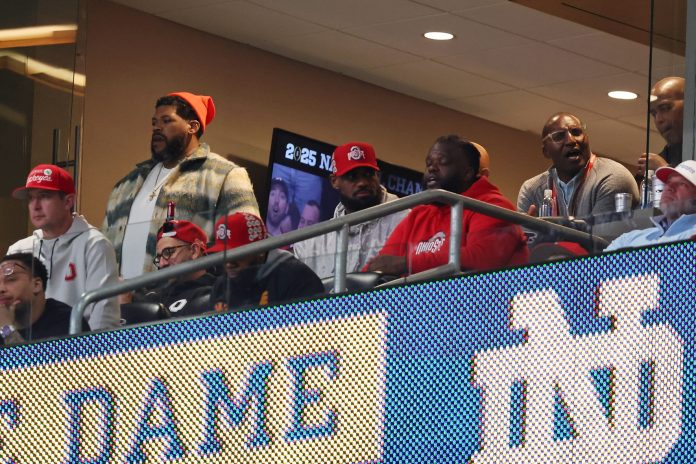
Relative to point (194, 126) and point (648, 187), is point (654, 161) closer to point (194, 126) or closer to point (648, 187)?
point (648, 187)

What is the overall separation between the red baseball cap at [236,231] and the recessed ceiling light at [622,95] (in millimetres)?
7349

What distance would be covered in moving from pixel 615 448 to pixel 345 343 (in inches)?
28.2

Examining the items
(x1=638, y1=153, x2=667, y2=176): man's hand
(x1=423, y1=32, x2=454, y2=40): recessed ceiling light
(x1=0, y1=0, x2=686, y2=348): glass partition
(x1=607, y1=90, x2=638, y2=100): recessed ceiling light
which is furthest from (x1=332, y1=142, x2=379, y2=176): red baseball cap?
(x1=607, y1=90, x2=638, y2=100): recessed ceiling light

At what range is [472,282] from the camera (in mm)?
3426

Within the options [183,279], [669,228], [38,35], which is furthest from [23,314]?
[38,35]

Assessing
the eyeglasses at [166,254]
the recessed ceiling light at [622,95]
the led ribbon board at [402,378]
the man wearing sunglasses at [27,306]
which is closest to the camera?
the led ribbon board at [402,378]

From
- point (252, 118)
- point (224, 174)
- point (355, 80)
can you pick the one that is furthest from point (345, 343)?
point (355, 80)

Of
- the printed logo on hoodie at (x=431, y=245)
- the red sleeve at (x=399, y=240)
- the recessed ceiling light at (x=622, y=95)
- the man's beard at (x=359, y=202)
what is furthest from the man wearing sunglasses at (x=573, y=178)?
the recessed ceiling light at (x=622, y=95)

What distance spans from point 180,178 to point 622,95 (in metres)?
5.50

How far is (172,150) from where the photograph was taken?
7.03 metres

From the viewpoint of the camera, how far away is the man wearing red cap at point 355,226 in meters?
3.79

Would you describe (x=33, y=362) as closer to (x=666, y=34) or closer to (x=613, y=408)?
(x=613, y=408)

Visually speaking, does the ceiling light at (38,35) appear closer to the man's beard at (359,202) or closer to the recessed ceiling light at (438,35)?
the man's beard at (359,202)

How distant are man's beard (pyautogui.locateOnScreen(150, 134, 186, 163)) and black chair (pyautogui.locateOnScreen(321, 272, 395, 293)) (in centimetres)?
333
